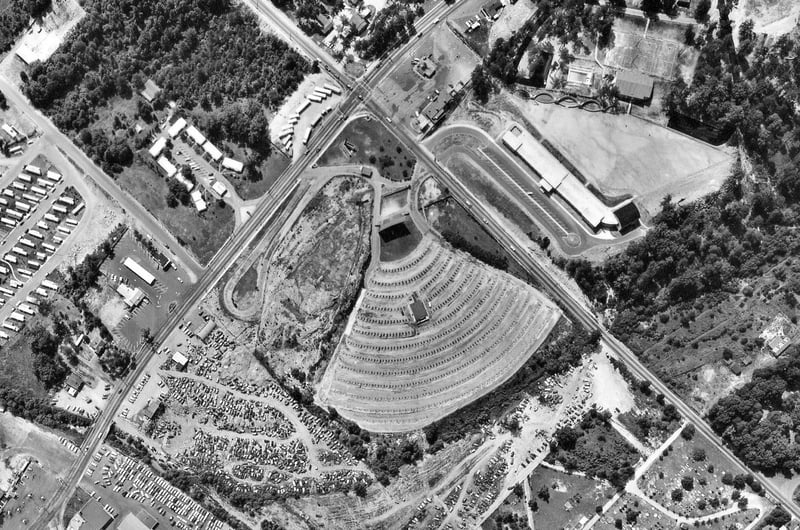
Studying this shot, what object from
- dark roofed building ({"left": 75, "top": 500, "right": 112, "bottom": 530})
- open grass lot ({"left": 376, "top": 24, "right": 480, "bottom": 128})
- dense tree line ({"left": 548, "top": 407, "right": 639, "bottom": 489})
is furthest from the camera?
open grass lot ({"left": 376, "top": 24, "right": 480, "bottom": 128})

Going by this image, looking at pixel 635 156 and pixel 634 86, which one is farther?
pixel 635 156

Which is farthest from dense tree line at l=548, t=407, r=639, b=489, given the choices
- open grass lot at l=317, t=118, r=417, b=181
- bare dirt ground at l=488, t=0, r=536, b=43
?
bare dirt ground at l=488, t=0, r=536, b=43

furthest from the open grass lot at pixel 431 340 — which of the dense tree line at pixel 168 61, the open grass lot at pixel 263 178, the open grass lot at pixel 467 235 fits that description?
the dense tree line at pixel 168 61

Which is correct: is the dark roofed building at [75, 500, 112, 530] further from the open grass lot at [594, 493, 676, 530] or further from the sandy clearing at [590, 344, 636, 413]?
the sandy clearing at [590, 344, 636, 413]

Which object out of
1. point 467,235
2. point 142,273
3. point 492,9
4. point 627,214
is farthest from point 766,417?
point 142,273

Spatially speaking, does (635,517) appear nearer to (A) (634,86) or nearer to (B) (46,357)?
(A) (634,86)
